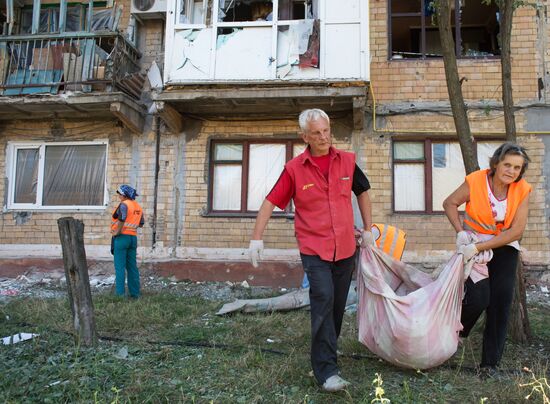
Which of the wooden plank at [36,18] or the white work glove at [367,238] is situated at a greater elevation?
the wooden plank at [36,18]

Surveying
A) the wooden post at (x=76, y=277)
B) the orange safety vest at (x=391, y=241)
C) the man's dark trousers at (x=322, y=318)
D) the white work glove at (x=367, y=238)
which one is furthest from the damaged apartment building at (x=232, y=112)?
the man's dark trousers at (x=322, y=318)

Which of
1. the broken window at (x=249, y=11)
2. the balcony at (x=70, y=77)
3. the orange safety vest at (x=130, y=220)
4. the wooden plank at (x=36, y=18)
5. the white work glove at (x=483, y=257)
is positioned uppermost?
the broken window at (x=249, y=11)

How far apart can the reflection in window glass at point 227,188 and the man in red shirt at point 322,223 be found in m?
5.55

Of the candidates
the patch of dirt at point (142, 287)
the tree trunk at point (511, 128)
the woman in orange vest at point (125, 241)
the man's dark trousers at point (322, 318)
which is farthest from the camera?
the patch of dirt at point (142, 287)

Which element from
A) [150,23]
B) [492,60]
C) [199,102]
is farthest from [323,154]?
[150,23]

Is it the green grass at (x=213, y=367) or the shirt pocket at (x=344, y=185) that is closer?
the green grass at (x=213, y=367)

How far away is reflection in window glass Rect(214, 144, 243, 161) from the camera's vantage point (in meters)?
8.73

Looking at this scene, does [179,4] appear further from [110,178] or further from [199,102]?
[110,178]

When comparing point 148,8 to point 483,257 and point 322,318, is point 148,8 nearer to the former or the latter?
point 322,318

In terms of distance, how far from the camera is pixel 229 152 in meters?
8.76

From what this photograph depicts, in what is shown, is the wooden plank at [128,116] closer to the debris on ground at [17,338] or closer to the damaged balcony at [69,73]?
the damaged balcony at [69,73]

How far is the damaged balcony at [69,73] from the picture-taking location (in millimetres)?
A: 8195

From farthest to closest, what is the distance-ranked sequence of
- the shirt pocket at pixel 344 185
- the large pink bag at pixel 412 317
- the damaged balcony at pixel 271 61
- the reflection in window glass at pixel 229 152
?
1. the reflection in window glass at pixel 229 152
2. the damaged balcony at pixel 271 61
3. the shirt pocket at pixel 344 185
4. the large pink bag at pixel 412 317

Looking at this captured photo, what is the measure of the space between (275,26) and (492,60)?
3.99 meters
